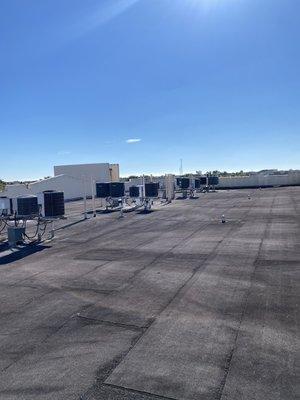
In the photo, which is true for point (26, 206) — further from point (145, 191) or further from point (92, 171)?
point (92, 171)

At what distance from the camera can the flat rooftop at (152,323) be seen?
16.4ft

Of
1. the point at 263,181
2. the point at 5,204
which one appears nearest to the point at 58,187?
the point at 5,204

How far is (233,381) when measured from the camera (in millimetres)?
4984

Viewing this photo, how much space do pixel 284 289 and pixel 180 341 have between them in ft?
11.8

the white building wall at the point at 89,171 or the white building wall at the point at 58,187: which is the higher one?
the white building wall at the point at 89,171

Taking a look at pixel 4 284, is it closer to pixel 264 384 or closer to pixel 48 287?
pixel 48 287

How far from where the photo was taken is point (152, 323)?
7.08 metres

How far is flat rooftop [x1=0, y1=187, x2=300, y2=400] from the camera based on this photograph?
5.01m

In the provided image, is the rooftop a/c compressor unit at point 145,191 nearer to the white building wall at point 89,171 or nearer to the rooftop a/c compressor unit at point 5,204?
the rooftop a/c compressor unit at point 5,204

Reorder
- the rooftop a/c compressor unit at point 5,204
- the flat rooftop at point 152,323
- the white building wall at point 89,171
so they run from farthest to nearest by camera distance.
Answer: the white building wall at point 89,171 → the rooftop a/c compressor unit at point 5,204 → the flat rooftop at point 152,323

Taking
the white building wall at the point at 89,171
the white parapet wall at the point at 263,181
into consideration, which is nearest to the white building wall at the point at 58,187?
the white building wall at the point at 89,171

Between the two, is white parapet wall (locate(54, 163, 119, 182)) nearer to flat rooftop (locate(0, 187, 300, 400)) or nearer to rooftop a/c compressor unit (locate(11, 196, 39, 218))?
rooftop a/c compressor unit (locate(11, 196, 39, 218))

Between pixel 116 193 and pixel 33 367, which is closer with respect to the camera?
pixel 33 367

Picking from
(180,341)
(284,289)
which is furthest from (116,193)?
(180,341)
